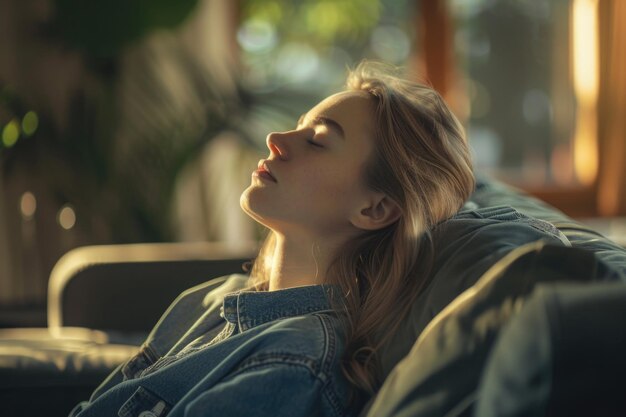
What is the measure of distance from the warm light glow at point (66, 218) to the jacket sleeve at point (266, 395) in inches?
114

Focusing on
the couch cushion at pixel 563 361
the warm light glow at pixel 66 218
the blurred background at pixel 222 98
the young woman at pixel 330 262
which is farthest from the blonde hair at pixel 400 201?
the warm light glow at pixel 66 218

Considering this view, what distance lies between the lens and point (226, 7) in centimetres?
419

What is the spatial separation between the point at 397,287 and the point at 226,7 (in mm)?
3226

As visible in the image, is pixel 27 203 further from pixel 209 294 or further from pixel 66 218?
pixel 209 294

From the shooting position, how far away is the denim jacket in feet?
3.51

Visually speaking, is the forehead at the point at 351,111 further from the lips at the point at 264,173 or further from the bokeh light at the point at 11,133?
the bokeh light at the point at 11,133

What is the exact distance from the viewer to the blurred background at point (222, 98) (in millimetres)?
3584

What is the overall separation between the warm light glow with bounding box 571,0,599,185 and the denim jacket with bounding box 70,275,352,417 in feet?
9.57

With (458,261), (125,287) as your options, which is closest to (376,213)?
(458,261)

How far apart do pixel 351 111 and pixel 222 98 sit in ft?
7.20

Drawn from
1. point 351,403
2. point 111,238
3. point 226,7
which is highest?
point 226,7

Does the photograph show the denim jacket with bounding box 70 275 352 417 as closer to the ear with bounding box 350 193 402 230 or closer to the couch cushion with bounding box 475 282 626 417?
the ear with bounding box 350 193 402 230

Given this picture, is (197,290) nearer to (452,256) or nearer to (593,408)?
(452,256)

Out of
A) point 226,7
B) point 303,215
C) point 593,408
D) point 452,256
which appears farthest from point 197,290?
point 226,7
